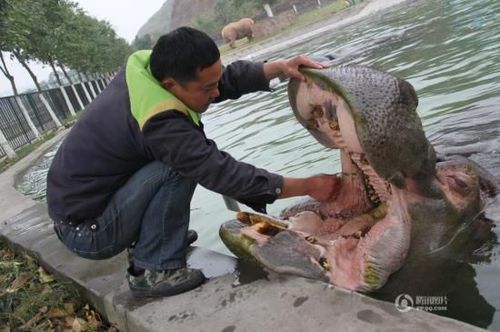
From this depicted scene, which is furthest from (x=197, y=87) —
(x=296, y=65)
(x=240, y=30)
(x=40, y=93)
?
(x=240, y=30)

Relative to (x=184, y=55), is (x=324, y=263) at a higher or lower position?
lower

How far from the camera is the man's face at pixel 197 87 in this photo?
263 centimetres

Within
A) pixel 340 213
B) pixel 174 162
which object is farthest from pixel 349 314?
pixel 174 162

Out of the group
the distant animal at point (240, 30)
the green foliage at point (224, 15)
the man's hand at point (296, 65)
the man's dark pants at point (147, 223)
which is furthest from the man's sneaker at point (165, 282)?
the green foliage at point (224, 15)

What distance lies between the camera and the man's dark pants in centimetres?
282

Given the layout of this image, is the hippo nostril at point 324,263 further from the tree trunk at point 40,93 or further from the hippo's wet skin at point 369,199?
the tree trunk at point 40,93

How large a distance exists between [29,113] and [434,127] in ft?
55.1

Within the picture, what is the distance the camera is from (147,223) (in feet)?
9.47

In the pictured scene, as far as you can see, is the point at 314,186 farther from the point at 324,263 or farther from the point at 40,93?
the point at 40,93

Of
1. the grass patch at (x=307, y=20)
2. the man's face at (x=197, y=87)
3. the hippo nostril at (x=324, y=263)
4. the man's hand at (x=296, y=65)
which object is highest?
the man's face at (x=197, y=87)

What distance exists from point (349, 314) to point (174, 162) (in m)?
1.07

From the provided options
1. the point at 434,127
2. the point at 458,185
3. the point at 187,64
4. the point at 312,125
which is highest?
the point at 187,64

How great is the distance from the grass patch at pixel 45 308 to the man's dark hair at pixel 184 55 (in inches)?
53.3

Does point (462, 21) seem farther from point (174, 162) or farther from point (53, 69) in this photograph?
point (53, 69)
